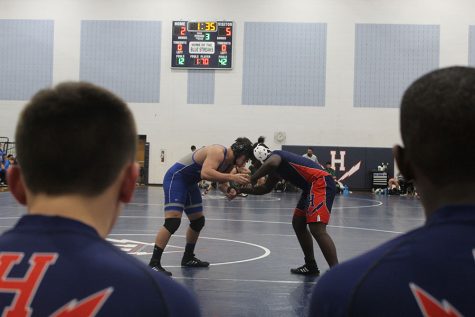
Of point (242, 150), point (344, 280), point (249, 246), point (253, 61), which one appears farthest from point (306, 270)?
point (253, 61)

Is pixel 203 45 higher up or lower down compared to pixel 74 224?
higher up

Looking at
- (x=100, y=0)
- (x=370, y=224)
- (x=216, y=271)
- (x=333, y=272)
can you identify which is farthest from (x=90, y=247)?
(x=100, y=0)

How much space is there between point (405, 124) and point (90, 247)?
67cm

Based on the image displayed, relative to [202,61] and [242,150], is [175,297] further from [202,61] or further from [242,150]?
[202,61]

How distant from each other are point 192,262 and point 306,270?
1231 millimetres

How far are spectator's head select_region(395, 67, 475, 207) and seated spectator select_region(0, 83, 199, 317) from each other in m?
0.55

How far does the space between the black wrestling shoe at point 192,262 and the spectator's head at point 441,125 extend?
4973 mm

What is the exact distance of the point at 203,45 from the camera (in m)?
22.4

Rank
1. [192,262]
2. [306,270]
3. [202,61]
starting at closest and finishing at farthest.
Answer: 1. [306,270]
2. [192,262]
3. [202,61]

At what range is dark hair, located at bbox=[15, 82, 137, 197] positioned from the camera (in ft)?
3.50

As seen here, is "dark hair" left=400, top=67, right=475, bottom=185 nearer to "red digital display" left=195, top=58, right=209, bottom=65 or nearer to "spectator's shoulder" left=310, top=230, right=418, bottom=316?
"spectator's shoulder" left=310, top=230, right=418, bottom=316

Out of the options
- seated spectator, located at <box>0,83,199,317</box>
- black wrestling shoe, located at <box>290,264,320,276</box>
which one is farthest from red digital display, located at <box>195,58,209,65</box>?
seated spectator, located at <box>0,83,199,317</box>

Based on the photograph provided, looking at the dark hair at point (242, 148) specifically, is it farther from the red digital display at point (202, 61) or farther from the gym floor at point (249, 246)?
the red digital display at point (202, 61)

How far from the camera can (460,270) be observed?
1002mm
